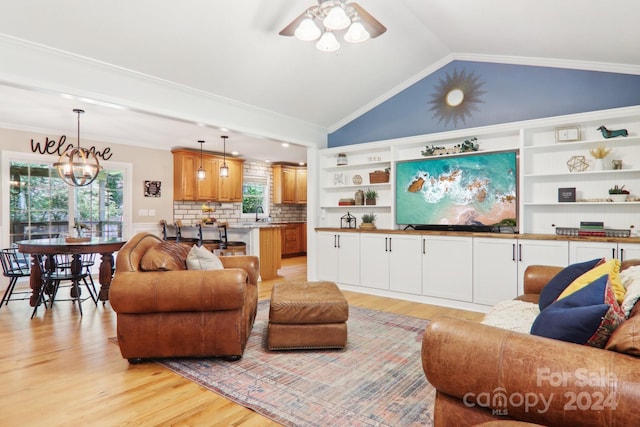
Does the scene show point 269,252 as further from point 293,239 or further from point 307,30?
point 307,30

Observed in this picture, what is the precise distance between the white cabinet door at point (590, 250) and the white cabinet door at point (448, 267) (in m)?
0.98

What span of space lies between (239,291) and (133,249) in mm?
937

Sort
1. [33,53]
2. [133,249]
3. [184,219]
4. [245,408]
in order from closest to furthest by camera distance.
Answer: [245,408] < [133,249] < [33,53] < [184,219]

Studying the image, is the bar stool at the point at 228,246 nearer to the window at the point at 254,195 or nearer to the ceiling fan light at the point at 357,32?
the window at the point at 254,195

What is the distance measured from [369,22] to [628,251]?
315 cm

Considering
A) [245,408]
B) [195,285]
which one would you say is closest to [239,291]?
[195,285]

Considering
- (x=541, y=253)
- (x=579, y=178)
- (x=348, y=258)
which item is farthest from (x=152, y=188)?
(x=579, y=178)

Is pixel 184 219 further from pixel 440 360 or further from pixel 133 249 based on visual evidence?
pixel 440 360

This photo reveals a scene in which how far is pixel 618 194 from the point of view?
12.1ft

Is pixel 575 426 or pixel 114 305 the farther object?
pixel 114 305

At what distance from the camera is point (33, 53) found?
3.01 meters

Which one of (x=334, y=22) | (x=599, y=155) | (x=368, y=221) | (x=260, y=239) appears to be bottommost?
(x=260, y=239)

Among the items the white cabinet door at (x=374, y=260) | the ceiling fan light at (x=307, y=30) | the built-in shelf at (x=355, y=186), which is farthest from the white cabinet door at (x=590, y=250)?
the ceiling fan light at (x=307, y=30)

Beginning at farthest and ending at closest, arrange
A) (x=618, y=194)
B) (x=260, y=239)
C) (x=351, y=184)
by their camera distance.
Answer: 1. (x=260, y=239)
2. (x=351, y=184)
3. (x=618, y=194)
